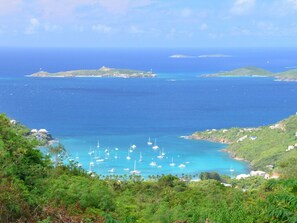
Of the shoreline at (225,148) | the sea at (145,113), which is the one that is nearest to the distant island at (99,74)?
the sea at (145,113)

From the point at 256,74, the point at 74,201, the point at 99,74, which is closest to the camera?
the point at 74,201

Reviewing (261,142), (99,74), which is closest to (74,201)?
(261,142)

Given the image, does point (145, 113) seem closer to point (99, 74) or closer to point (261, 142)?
Answer: point (261, 142)

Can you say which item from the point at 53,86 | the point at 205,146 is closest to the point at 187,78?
the point at 53,86

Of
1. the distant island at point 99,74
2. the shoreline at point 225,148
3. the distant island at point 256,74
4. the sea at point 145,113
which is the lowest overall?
the shoreline at point 225,148

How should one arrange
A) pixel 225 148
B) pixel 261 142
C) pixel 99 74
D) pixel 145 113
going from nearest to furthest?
pixel 261 142 → pixel 225 148 → pixel 145 113 → pixel 99 74

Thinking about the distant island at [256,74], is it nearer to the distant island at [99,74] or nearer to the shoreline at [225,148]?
the distant island at [99,74]

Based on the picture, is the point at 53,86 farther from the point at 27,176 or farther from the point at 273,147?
the point at 27,176

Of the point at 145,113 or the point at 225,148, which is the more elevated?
the point at 145,113
